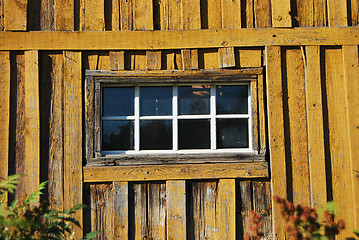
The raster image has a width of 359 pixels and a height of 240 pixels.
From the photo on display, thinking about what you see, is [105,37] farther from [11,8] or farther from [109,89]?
[11,8]

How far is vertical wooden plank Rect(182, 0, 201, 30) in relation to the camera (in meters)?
3.54

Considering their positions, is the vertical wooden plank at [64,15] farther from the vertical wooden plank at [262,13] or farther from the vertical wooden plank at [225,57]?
the vertical wooden plank at [262,13]

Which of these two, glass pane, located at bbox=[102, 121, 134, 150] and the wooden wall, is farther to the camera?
glass pane, located at bbox=[102, 121, 134, 150]

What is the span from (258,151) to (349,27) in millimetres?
1711

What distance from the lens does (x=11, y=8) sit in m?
3.45

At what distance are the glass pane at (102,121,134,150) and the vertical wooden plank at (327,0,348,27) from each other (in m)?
2.58

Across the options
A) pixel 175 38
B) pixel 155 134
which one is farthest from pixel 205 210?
pixel 175 38

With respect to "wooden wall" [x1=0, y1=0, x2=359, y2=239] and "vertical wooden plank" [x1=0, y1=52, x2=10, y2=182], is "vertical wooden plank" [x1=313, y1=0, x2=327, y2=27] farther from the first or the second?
"vertical wooden plank" [x1=0, y1=52, x2=10, y2=182]

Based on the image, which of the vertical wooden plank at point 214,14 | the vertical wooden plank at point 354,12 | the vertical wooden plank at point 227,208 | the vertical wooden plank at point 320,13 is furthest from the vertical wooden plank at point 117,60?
the vertical wooden plank at point 354,12

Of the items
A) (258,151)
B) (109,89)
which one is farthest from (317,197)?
→ (109,89)

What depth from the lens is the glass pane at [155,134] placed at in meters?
3.63

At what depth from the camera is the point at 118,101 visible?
3.65 metres

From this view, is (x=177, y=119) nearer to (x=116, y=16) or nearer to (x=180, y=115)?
(x=180, y=115)

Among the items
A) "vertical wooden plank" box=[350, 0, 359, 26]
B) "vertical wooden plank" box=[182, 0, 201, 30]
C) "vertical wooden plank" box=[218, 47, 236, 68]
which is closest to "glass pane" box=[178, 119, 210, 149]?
"vertical wooden plank" box=[218, 47, 236, 68]
